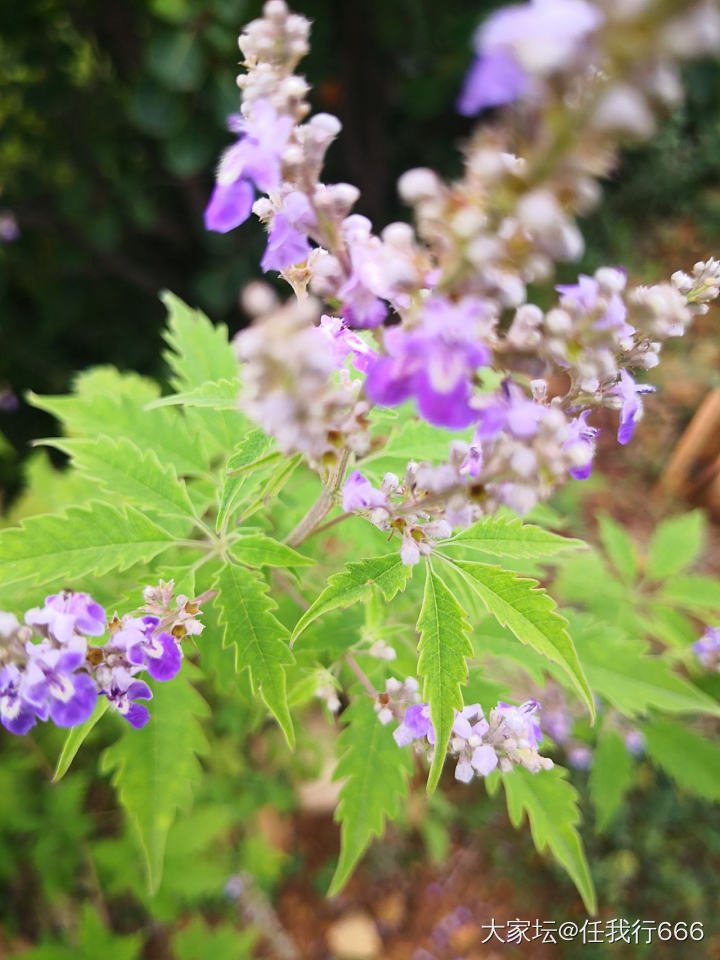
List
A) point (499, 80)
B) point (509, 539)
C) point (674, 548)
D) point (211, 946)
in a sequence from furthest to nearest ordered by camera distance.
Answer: point (211, 946)
point (674, 548)
point (509, 539)
point (499, 80)

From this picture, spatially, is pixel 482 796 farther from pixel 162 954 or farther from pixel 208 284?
pixel 208 284

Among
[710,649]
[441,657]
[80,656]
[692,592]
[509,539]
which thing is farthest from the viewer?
[692,592]

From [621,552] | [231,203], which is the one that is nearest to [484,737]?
[231,203]

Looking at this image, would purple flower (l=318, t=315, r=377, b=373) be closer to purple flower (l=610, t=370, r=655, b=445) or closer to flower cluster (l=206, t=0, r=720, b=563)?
flower cluster (l=206, t=0, r=720, b=563)

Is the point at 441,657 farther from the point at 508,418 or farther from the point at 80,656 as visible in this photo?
the point at 80,656


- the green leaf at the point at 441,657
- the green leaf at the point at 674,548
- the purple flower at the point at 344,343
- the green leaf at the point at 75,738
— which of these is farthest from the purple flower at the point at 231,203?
the green leaf at the point at 674,548

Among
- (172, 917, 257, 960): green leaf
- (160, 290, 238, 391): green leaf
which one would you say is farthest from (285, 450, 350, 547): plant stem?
(172, 917, 257, 960): green leaf

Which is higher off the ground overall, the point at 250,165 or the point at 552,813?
the point at 250,165
